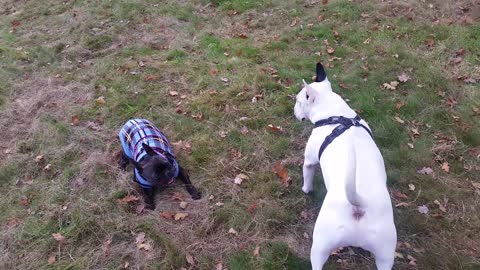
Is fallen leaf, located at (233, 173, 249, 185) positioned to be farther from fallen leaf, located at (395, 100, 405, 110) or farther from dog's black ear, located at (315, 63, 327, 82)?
fallen leaf, located at (395, 100, 405, 110)

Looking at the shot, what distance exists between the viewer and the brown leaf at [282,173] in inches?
177

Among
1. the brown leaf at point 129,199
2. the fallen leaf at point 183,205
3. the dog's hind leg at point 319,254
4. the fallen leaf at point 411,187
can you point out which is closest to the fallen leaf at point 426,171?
the fallen leaf at point 411,187

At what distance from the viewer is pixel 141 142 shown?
4.52m

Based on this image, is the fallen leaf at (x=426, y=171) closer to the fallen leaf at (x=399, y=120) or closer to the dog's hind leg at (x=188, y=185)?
the fallen leaf at (x=399, y=120)

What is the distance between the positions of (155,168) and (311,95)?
169 centimetres

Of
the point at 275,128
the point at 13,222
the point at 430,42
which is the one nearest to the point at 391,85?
the point at 430,42

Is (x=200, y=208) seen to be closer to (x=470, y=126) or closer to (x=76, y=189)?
(x=76, y=189)

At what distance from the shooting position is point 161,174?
429 cm

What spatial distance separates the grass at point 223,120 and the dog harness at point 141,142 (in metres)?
0.28

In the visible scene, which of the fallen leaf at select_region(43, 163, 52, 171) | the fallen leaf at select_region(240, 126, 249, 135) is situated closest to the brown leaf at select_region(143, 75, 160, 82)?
the fallen leaf at select_region(240, 126, 249, 135)

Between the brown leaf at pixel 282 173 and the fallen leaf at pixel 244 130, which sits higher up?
the fallen leaf at pixel 244 130

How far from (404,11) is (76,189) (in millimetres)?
6095

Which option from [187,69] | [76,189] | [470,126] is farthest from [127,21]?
[470,126]

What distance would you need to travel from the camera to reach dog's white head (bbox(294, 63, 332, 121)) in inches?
157
